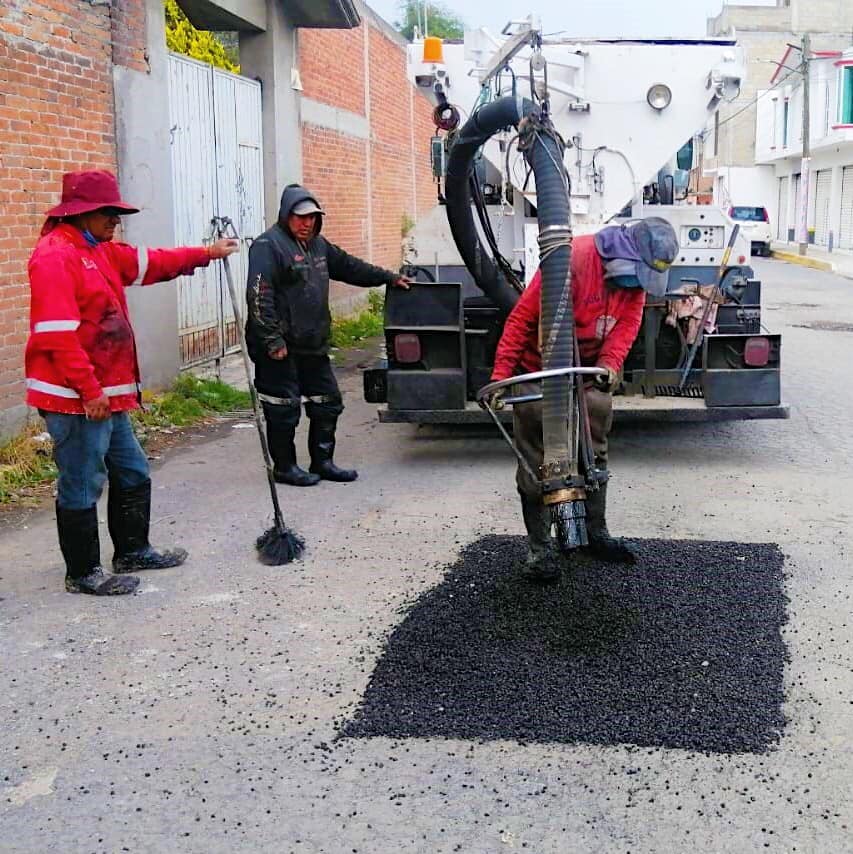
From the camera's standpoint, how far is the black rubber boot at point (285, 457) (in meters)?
6.92

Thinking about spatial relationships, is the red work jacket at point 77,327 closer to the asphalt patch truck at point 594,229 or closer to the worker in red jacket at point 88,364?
the worker in red jacket at point 88,364

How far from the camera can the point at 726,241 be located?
316 inches

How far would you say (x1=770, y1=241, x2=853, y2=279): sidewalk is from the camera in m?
29.0

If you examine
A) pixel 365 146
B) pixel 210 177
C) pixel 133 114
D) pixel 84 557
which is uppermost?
pixel 365 146

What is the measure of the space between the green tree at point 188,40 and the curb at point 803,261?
20146mm

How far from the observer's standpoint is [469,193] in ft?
23.1

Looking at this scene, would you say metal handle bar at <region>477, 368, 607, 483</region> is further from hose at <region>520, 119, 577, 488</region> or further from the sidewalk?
the sidewalk

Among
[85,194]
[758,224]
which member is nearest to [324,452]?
[85,194]

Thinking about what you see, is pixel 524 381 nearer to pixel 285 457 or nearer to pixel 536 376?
pixel 536 376

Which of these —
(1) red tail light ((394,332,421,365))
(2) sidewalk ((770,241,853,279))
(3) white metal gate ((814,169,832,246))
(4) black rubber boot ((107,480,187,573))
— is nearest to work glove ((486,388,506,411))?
(4) black rubber boot ((107,480,187,573))

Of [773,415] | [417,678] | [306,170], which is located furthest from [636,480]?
[306,170]

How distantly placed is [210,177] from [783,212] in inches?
1612

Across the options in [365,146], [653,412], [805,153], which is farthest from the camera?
[805,153]

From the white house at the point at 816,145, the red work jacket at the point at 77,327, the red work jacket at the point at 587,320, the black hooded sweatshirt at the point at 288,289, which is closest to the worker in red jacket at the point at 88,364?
the red work jacket at the point at 77,327
